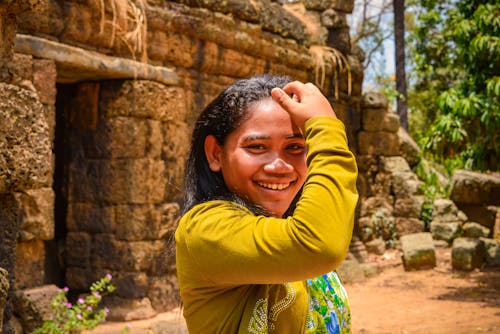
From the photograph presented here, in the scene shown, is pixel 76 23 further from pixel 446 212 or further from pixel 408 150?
pixel 408 150

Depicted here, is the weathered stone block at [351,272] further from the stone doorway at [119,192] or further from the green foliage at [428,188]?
the stone doorway at [119,192]

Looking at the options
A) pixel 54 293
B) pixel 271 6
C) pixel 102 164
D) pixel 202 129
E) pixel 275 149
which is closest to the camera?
pixel 275 149

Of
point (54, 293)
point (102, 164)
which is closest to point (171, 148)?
point (102, 164)

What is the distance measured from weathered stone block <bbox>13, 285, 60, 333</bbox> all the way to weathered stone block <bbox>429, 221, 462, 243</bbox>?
872 cm

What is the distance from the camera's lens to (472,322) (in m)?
6.53

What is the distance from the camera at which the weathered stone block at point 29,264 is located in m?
4.94

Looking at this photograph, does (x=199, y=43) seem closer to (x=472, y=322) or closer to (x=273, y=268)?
(x=472, y=322)

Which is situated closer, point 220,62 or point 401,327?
point 401,327

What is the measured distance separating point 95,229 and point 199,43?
2.46 metres

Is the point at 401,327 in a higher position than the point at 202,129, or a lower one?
lower

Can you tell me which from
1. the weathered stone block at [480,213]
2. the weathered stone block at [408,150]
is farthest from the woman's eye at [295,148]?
the weathered stone block at [408,150]

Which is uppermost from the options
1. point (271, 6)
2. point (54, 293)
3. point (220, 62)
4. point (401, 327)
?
point (271, 6)

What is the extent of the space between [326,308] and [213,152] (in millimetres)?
487

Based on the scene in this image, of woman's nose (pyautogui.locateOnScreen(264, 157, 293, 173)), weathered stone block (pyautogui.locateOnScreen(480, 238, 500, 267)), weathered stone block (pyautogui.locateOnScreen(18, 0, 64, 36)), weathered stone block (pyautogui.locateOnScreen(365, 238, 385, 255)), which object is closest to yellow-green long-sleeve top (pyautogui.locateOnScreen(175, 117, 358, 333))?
woman's nose (pyautogui.locateOnScreen(264, 157, 293, 173))
